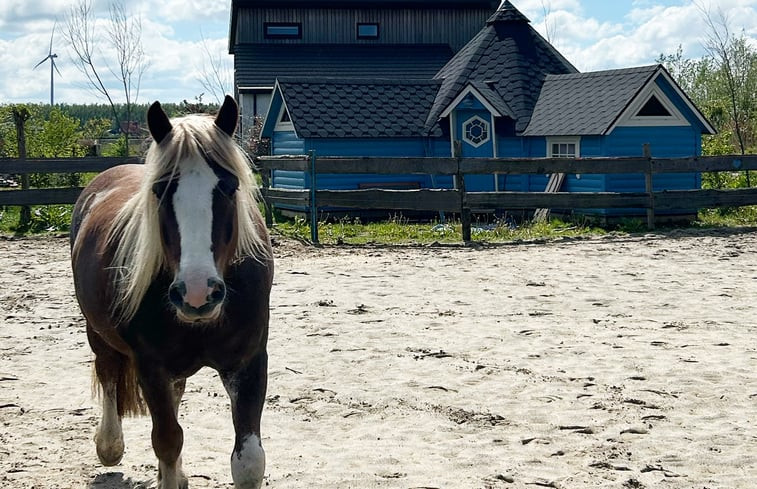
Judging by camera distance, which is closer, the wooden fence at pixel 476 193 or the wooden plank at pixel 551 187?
the wooden fence at pixel 476 193

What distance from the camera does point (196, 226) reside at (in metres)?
3.49

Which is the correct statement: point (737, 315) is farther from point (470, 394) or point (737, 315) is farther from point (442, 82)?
point (442, 82)

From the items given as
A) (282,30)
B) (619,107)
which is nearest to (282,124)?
(619,107)

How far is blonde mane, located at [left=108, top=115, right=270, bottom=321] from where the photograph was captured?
3705 millimetres

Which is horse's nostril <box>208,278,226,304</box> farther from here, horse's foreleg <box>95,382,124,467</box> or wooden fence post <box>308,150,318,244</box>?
wooden fence post <box>308,150,318,244</box>

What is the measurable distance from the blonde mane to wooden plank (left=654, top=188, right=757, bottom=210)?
494 inches

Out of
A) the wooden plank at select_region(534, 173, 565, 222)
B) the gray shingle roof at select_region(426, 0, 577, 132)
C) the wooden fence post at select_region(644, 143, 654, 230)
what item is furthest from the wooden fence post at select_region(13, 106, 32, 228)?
the wooden fence post at select_region(644, 143, 654, 230)

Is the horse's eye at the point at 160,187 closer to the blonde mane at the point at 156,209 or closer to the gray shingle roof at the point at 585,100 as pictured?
the blonde mane at the point at 156,209

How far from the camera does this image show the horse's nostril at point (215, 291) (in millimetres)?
3336

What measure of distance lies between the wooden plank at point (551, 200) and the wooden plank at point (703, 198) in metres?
0.47

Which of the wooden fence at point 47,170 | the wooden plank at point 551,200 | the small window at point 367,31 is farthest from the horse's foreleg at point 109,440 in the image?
the small window at point 367,31

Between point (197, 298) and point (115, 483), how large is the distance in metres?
1.83

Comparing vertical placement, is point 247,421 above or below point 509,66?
below

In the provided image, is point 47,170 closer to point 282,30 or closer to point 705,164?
point 705,164
